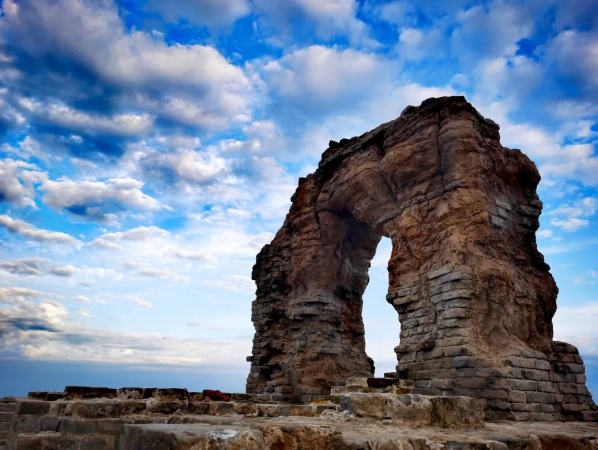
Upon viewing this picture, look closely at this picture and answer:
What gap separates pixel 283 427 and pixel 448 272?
17.0 ft

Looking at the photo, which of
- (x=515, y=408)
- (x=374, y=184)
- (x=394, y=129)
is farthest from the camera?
(x=374, y=184)

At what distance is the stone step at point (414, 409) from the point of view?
4387mm

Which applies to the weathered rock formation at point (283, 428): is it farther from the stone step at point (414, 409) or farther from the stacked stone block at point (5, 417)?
the stacked stone block at point (5, 417)

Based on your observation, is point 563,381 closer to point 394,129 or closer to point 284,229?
point 394,129

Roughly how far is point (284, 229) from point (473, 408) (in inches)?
383

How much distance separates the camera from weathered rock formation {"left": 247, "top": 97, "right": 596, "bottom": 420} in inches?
278

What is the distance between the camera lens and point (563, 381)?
7.46 meters

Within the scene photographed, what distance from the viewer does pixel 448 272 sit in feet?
25.1

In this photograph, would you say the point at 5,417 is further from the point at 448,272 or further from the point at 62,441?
the point at 448,272

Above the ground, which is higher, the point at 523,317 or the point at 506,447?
the point at 523,317

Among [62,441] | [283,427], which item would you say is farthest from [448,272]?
[62,441]

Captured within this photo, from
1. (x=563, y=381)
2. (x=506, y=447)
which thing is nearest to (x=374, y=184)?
(x=563, y=381)

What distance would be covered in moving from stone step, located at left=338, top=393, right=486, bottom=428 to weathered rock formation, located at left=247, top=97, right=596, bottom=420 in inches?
87.2

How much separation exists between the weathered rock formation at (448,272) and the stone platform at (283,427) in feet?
7.69
